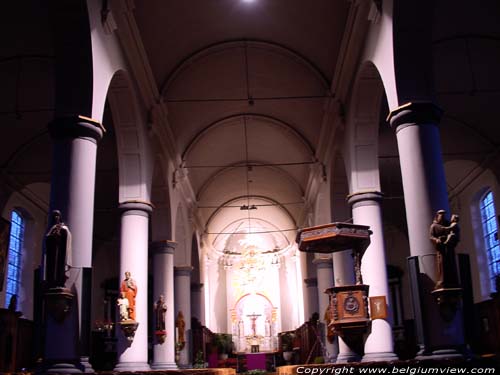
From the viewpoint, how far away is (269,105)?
18.2m

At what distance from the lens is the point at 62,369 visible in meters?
7.69

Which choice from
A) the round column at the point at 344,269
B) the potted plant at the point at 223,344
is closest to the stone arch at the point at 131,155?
the round column at the point at 344,269

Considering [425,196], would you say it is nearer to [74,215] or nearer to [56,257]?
[74,215]

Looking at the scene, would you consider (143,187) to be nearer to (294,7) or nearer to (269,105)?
→ (294,7)

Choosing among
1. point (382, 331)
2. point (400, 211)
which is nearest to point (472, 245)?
point (400, 211)

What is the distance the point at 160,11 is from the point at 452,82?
6948mm

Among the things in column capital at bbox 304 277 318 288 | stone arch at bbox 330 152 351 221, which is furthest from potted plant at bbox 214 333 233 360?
stone arch at bbox 330 152 351 221

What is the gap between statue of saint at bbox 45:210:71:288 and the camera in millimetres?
7797

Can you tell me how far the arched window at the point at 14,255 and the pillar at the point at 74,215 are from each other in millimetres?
9930

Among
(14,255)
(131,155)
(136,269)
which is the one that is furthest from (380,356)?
(14,255)

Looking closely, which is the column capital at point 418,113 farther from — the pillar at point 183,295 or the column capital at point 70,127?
the pillar at point 183,295

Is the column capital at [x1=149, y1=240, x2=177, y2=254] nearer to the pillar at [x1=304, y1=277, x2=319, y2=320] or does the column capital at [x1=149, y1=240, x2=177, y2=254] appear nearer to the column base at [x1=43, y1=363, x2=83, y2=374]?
the column base at [x1=43, y1=363, x2=83, y2=374]

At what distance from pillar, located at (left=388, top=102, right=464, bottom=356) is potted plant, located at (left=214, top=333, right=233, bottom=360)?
2297 centimetres

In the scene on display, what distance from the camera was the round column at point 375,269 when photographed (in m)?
11.5
